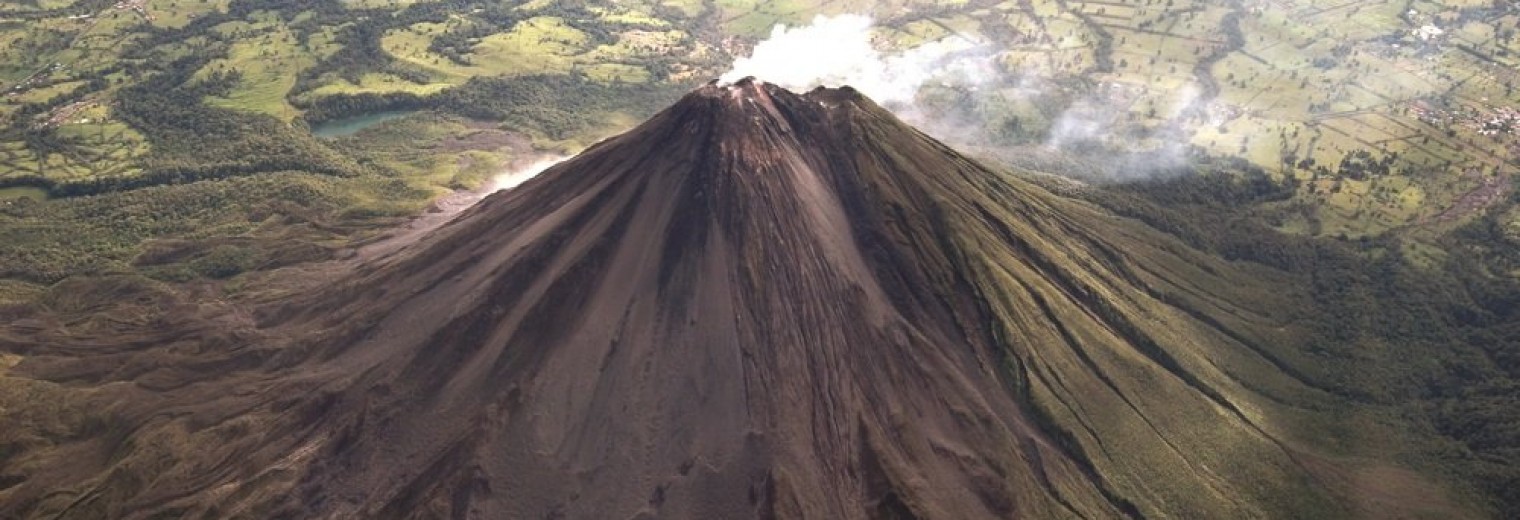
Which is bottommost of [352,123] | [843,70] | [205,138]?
[352,123]

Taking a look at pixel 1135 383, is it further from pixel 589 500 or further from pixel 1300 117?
pixel 1300 117

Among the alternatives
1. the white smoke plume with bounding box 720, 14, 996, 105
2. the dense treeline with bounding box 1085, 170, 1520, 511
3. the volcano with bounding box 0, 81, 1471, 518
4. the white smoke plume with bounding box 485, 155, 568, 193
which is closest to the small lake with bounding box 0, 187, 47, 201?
the volcano with bounding box 0, 81, 1471, 518

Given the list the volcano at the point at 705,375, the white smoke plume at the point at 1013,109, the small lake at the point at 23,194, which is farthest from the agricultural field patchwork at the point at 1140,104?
the volcano at the point at 705,375

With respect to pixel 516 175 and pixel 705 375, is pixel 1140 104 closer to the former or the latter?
pixel 516 175

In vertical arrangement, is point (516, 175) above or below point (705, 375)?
below

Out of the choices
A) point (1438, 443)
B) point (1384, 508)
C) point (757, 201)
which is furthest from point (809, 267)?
point (1438, 443)

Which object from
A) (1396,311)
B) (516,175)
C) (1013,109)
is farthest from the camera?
(1013,109)

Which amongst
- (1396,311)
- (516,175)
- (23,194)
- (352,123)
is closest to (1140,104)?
(1396,311)

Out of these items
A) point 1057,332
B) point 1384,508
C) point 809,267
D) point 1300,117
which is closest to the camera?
point 809,267
